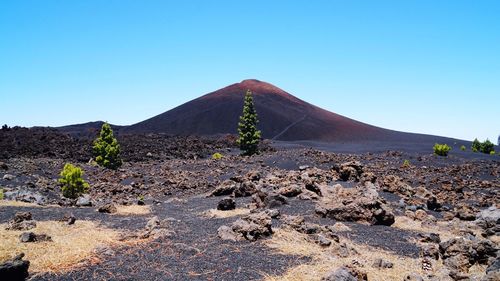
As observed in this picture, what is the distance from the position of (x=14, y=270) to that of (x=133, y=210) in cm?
629

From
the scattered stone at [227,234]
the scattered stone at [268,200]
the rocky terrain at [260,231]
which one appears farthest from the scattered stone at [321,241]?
the scattered stone at [268,200]

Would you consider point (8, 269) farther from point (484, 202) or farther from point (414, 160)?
point (414, 160)

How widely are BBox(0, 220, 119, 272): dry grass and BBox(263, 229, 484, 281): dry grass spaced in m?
3.00

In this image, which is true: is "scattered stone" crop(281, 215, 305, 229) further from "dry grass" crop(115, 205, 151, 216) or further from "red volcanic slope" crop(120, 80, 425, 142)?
"red volcanic slope" crop(120, 80, 425, 142)

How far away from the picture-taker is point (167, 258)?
6.56 m

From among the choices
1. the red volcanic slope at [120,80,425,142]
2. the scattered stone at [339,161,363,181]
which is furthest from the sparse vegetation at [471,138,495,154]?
the scattered stone at [339,161,363,181]

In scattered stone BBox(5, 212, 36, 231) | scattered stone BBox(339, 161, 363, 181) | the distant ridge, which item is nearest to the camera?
scattered stone BBox(5, 212, 36, 231)

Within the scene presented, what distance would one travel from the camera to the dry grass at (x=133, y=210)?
11.2 meters

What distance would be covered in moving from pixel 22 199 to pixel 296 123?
57.5 metres

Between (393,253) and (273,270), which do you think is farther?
(393,253)

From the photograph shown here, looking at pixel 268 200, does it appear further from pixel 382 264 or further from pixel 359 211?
pixel 382 264

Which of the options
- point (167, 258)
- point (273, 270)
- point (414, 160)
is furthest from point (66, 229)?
point (414, 160)

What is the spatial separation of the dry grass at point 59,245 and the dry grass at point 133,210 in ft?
7.47

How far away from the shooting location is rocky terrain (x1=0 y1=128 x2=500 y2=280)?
20.3 ft
